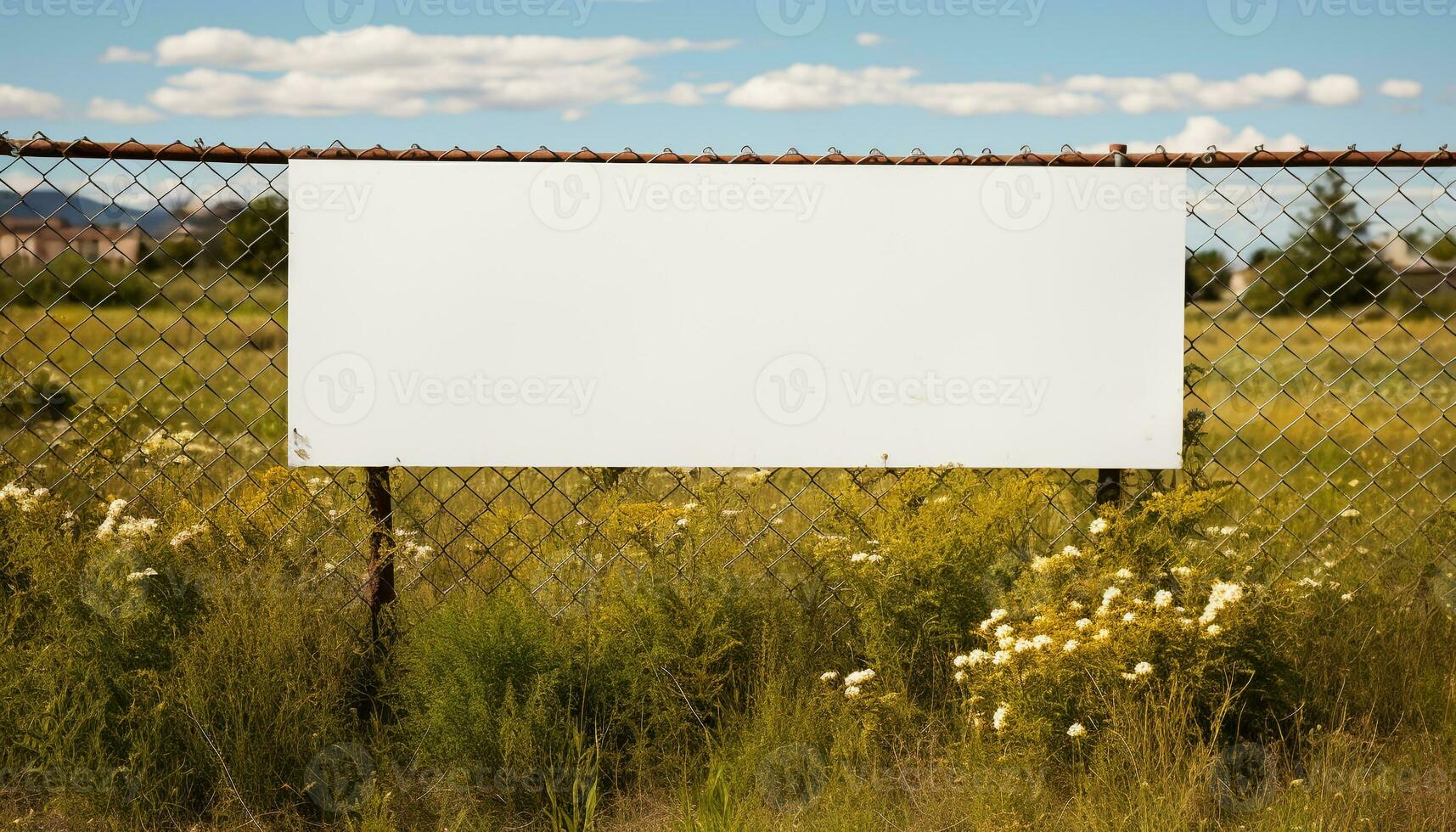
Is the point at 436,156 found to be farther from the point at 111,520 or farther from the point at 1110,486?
the point at 1110,486

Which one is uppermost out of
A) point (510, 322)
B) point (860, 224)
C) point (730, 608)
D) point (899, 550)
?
point (860, 224)

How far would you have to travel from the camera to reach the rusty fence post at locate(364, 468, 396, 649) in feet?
10.0

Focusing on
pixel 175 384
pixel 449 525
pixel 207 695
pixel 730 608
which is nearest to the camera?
pixel 207 695

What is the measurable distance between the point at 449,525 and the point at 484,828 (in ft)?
4.96

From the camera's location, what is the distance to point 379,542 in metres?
3.10

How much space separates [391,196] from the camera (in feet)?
9.95

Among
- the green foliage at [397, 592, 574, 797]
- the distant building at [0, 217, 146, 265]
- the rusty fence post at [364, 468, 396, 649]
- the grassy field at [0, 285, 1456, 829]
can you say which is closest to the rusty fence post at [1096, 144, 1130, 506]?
the grassy field at [0, 285, 1456, 829]

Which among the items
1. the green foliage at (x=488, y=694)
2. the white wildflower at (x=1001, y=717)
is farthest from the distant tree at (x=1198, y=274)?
the green foliage at (x=488, y=694)

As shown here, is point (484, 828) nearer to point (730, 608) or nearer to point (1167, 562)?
point (730, 608)

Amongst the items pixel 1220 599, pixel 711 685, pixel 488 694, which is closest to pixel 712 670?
pixel 711 685

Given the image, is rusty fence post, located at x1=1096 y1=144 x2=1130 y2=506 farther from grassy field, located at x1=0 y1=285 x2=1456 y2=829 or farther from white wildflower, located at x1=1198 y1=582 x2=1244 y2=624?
white wildflower, located at x1=1198 y1=582 x2=1244 y2=624

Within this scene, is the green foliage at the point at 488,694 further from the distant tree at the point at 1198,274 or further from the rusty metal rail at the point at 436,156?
the distant tree at the point at 1198,274

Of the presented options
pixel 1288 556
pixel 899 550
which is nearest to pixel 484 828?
pixel 899 550

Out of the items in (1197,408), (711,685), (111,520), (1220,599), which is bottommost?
(711,685)
